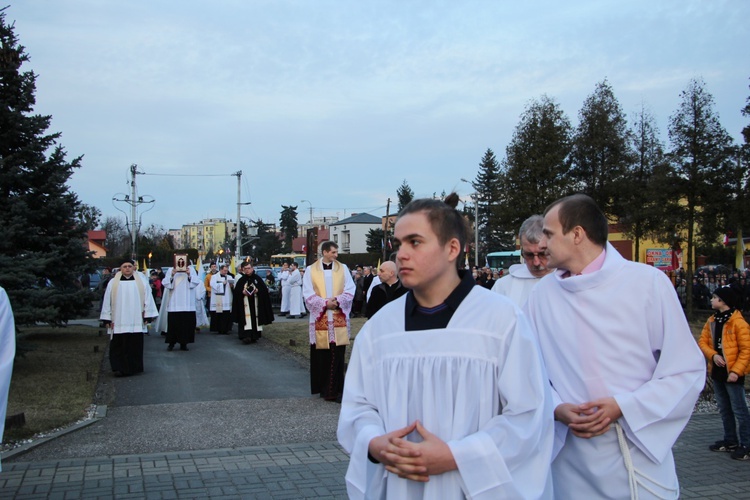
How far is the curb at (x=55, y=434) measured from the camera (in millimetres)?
7477

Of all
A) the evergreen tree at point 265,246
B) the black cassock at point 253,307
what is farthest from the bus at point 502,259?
the evergreen tree at point 265,246

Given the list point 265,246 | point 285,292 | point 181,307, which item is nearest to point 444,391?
point 181,307

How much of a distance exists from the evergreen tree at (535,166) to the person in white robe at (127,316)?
78.7ft

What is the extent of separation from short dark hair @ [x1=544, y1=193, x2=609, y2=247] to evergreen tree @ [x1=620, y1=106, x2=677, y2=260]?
23074 millimetres

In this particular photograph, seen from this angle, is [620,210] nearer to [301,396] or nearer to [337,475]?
[301,396]

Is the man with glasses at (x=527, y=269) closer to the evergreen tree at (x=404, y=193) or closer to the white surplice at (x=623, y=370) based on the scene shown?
the white surplice at (x=623, y=370)

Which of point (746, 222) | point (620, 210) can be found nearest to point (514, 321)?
point (746, 222)

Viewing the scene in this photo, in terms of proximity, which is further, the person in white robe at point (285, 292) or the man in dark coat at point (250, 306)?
the person in white robe at point (285, 292)

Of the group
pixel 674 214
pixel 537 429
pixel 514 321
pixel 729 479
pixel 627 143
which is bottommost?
pixel 729 479

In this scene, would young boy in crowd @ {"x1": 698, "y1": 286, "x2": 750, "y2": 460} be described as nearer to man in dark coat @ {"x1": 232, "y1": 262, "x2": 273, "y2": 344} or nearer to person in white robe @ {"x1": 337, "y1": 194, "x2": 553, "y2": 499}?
person in white robe @ {"x1": 337, "y1": 194, "x2": 553, "y2": 499}

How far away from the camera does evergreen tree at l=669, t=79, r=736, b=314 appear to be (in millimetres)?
24469

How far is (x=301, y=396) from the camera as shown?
11234 mm

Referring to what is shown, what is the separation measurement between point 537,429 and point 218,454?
566cm

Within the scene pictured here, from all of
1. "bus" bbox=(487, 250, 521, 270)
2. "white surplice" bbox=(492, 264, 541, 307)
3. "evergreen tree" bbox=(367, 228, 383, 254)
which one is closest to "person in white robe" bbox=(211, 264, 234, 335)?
"white surplice" bbox=(492, 264, 541, 307)
